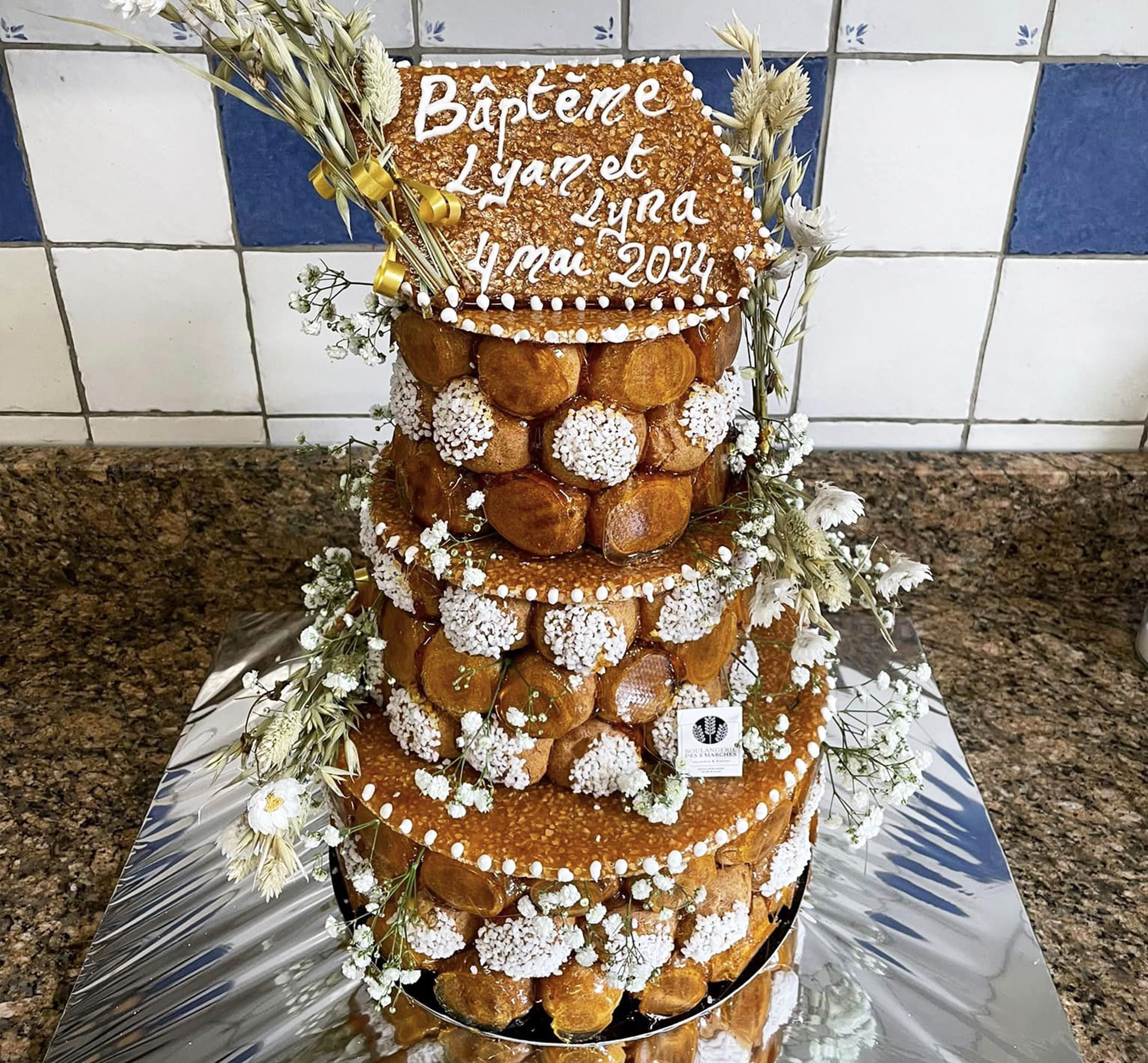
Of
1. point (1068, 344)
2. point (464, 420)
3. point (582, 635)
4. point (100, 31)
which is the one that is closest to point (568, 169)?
point (464, 420)

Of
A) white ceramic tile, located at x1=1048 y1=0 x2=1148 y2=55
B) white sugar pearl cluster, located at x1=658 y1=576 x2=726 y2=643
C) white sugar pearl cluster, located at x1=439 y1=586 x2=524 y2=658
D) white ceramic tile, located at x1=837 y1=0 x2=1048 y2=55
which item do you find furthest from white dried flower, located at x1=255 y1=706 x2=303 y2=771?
white ceramic tile, located at x1=1048 y1=0 x2=1148 y2=55

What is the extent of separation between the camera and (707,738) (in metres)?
0.66

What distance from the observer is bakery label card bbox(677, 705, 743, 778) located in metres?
0.65

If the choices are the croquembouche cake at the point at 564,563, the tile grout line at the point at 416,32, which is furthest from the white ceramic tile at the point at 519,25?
the croquembouche cake at the point at 564,563

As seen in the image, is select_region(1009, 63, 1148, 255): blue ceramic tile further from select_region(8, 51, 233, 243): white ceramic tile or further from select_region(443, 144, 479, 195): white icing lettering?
select_region(8, 51, 233, 243): white ceramic tile

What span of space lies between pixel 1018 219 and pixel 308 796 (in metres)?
0.80

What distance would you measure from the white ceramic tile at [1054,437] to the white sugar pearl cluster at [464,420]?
683 mm

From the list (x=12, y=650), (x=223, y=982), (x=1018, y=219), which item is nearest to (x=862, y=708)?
(x=1018, y=219)

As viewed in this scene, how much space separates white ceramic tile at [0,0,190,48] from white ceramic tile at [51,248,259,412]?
178mm

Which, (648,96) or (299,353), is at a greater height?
(648,96)

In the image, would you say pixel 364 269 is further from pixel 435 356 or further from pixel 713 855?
pixel 713 855

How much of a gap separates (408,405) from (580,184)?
6.3 inches

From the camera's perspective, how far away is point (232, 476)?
1083 millimetres

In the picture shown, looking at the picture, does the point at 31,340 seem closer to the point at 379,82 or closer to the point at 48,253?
the point at 48,253
